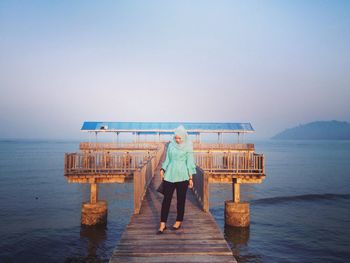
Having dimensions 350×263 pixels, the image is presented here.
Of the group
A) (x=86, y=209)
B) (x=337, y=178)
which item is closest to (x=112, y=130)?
(x=86, y=209)

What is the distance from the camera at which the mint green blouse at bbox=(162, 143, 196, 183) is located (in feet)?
22.2

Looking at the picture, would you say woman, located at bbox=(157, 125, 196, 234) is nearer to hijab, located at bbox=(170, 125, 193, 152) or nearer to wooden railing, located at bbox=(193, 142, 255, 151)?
hijab, located at bbox=(170, 125, 193, 152)

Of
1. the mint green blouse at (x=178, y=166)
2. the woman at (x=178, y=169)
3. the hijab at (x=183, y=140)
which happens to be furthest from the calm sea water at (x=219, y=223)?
the hijab at (x=183, y=140)

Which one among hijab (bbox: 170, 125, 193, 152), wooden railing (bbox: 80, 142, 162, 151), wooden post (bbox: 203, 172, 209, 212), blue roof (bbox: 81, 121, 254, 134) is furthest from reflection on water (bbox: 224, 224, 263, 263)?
blue roof (bbox: 81, 121, 254, 134)

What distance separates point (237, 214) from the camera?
16641 mm

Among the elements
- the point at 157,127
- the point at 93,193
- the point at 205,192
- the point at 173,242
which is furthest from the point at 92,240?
the point at 157,127

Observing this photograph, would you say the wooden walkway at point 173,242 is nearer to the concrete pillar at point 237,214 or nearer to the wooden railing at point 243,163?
the concrete pillar at point 237,214

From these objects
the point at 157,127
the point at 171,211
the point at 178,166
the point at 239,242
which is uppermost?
the point at 157,127

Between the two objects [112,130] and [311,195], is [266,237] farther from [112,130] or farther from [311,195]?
[112,130]

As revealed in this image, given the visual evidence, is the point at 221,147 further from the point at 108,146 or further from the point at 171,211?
the point at 171,211

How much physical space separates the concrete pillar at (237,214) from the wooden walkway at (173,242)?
827 centimetres

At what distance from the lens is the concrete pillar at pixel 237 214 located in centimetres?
1664

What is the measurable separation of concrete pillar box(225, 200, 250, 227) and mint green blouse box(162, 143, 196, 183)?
10.7m

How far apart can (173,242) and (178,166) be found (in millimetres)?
1689
